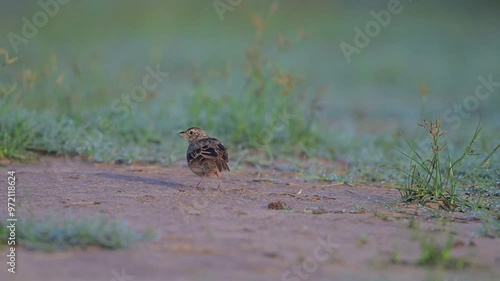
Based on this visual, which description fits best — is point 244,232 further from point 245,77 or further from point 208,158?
point 245,77

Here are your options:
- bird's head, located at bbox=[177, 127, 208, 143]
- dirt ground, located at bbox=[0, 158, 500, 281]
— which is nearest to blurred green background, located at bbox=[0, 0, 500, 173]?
bird's head, located at bbox=[177, 127, 208, 143]

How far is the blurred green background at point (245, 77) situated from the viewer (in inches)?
386

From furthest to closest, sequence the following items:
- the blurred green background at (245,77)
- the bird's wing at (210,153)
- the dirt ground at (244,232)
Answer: the blurred green background at (245,77), the bird's wing at (210,153), the dirt ground at (244,232)

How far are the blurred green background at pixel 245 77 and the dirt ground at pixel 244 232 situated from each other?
157cm

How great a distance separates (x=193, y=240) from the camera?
524cm

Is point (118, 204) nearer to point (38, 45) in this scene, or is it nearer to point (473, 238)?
point (473, 238)

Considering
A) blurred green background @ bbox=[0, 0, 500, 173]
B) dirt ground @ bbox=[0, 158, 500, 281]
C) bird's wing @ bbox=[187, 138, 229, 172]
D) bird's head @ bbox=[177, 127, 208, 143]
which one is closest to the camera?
dirt ground @ bbox=[0, 158, 500, 281]

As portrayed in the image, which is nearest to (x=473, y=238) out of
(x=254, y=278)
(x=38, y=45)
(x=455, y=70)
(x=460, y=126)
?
(x=254, y=278)

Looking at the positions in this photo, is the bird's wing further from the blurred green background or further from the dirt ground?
the blurred green background

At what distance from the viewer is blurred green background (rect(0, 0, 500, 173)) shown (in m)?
9.80

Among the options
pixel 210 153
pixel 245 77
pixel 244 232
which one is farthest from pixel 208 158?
pixel 245 77

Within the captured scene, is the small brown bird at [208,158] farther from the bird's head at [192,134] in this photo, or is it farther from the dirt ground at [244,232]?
the bird's head at [192,134]

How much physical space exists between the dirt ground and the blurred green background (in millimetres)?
1569

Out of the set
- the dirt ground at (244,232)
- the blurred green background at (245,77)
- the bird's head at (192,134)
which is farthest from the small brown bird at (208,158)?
the blurred green background at (245,77)
